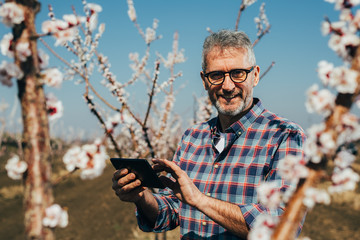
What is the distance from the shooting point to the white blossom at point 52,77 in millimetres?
834

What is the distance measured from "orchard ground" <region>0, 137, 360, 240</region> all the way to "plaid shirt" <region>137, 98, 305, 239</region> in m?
3.61

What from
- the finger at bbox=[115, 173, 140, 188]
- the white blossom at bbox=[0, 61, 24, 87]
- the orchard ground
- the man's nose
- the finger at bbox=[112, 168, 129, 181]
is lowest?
the orchard ground

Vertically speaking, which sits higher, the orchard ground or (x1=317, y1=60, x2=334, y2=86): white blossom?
(x1=317, y1=60, x2=334, y2=86): white blossom

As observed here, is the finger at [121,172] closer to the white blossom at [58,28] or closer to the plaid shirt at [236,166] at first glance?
the plaid shirt at [236,166]

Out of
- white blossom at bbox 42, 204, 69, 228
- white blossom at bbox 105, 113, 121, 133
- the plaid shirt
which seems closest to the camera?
white blossom at bbox 42, 204, 69, 228

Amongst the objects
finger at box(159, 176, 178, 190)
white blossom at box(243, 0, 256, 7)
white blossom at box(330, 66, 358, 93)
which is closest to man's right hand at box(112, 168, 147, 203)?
finger at box(159, 176, 178, 190)

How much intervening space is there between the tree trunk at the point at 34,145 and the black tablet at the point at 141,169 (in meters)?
0.98

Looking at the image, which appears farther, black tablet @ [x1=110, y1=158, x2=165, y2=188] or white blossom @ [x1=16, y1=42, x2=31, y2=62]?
black tablet @ [x1=110, y1=158, x2=165, y2=188]

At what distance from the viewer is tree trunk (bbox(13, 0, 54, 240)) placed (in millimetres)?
762

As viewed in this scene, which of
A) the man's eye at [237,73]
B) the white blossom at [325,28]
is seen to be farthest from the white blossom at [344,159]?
the man's eye at [237,73]

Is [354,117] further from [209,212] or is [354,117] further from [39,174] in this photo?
[209,212]

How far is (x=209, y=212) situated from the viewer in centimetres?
172

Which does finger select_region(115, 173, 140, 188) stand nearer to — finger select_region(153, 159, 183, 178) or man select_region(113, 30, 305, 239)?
man select_region(113, 30, 305, 239)

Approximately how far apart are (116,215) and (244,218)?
25.3 ft
